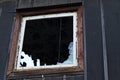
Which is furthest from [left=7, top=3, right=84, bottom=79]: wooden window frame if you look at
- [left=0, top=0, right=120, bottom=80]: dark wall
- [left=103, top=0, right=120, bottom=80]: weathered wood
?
[left=103, top=0, right=120, bottom=80]: weathered wood

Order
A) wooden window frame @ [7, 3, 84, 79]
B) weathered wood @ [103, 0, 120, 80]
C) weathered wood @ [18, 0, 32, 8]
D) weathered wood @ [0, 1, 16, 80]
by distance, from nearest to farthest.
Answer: weathered wood @ [103, 0, 120, 80]
wooden window frame @ [7, 3, 84, 79]
weathered wood @ [0, 1, 16, 80]
weathered wood @ [18, 0, 32, 8]

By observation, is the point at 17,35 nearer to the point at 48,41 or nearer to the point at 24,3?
the point at 48,41

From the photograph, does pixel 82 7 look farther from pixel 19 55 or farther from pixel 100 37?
pixel 19 55

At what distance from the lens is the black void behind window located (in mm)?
5473

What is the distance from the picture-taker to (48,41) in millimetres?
5723

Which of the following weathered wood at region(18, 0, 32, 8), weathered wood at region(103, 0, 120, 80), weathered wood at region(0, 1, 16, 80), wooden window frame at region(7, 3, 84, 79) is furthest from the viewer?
weathered wood at region(18, 0, 32, 8)

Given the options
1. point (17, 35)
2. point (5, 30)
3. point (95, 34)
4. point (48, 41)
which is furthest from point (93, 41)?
point (5, 30)

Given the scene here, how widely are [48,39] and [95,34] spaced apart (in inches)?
37.2

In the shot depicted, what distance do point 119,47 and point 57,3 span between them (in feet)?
5.54

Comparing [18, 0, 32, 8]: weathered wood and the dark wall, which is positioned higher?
[18, 0, 32, 8]: weathered wood

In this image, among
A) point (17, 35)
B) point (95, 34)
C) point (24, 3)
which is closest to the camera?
point (95, 34)

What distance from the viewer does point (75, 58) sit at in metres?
5.33

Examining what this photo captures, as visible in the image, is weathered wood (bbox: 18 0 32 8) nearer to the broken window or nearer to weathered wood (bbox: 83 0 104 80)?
the broken window

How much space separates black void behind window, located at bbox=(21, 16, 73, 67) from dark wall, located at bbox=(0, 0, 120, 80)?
0.34 m
